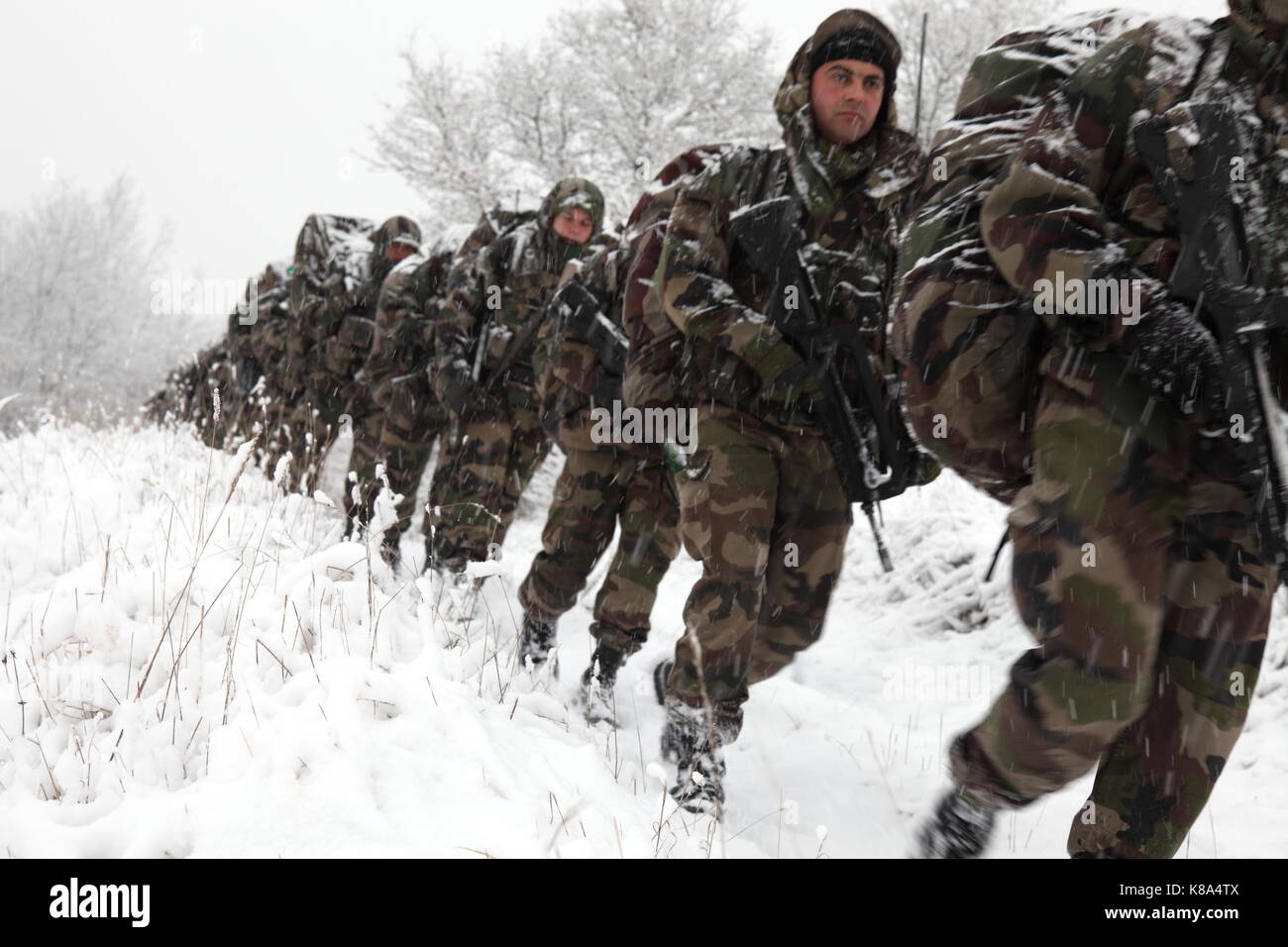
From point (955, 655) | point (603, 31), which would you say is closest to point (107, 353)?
point (603, 31)

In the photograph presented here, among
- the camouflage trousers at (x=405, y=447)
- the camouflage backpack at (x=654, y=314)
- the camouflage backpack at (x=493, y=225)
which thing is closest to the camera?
the camouflage backpack at (x=654, y=314)

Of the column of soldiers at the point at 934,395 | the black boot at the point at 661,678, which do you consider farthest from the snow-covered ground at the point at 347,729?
the column of soldiers at the point at 934,395

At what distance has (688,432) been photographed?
9.15 feet

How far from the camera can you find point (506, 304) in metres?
4.80

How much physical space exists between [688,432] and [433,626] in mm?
1030

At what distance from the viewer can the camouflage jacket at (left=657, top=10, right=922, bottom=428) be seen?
8.52ft

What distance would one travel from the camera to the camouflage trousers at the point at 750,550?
8.08 feet

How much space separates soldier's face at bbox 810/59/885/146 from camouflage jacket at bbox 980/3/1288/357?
939 mm

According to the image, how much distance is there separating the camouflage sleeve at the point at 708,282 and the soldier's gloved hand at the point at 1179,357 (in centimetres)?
106

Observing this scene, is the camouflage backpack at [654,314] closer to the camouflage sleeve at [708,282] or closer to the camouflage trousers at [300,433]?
the camouflage sleeve at [708,282]

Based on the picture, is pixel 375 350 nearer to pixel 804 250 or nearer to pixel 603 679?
→ pixel 603 679

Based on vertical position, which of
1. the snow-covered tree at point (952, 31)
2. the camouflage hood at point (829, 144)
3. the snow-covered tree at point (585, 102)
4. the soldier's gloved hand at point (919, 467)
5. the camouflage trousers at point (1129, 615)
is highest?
the snow-covered tree at point (952, 31)

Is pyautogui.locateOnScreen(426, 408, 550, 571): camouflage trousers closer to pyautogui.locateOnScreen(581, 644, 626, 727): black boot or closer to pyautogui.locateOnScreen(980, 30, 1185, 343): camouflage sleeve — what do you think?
pyautogui.locateOnScreen(581, 644, 626, 727): black boot
